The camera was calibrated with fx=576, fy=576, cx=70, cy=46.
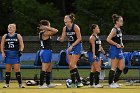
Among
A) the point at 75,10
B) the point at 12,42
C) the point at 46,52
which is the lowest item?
the point at 46,52

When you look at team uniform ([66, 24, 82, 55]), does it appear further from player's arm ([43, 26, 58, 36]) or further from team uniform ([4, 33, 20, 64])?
team uniform ([4, 33, 20, 64])

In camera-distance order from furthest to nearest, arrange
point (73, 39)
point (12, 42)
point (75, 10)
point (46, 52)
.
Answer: point (75, 10)
point (12, 42)
point (46, 52)
point (73, 39)

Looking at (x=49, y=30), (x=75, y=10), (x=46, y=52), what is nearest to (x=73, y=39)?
(x=49, y=30)

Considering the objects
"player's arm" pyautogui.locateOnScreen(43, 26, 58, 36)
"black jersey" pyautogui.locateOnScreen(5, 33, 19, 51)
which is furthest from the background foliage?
"player's arm" pyautogui.locateOnScreen(43, 26, 58, 36)

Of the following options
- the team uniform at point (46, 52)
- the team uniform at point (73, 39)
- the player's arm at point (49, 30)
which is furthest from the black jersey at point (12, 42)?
the team uniform at point (73, 39)

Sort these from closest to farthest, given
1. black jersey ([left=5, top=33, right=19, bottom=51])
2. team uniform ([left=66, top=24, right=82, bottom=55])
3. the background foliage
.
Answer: team uniform ([left=66, top=24, right=82, bottom=55]), black jersey ([left=5, top=33, right=19, bottom=51]), the background foliage

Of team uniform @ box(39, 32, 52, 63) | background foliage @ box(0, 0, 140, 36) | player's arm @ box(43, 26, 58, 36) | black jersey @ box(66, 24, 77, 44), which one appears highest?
background foliage @ box(0, 0, 140, 36)

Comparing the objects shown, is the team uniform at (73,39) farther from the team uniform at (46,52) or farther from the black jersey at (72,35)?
the team uniform at (46,52)

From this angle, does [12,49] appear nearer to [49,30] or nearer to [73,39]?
[49,30]

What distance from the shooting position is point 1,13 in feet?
138

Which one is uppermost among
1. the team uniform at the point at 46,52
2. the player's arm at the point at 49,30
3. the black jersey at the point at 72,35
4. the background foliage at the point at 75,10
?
the background foliage at the point at 75,10

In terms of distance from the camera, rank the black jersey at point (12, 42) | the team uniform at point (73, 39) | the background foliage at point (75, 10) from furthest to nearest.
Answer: the background foliage at point (75, 10) < the black jersey at point (12, 42) < the team uniform at point (73, 39)

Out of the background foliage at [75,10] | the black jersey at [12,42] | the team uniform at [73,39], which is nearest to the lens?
the team uniform at [73,39]

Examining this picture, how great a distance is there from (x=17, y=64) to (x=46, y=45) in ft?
3.32
